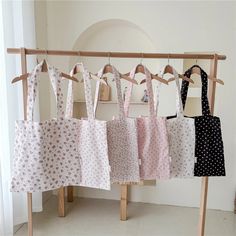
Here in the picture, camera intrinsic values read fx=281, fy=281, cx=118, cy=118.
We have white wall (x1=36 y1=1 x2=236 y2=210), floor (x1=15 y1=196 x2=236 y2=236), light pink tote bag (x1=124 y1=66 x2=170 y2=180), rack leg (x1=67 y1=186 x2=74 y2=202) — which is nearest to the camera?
light pink tote bag (x1=124 y1=66 x2=170 y2=180)

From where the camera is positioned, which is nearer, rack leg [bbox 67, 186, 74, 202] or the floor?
the floor

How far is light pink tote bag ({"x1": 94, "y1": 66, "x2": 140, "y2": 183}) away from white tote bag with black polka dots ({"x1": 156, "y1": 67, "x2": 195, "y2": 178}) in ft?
0.74

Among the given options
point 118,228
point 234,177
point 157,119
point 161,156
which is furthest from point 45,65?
point 234,177

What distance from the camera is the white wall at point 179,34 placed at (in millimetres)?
2641

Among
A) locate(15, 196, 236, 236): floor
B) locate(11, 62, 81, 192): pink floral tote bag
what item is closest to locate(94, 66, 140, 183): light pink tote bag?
locate(11, 62, 81, 192): pink floral tote bag

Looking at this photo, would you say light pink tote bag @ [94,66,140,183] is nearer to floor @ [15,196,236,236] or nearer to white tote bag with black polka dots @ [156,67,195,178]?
white tote bag with black polka dots @ [156,67,195,178]

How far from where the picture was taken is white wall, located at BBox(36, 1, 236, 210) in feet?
8.66

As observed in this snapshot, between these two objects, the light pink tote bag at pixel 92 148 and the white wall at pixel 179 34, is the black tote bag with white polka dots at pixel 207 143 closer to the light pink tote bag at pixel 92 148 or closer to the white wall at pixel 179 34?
the light pink tote bag at pixel 92 148

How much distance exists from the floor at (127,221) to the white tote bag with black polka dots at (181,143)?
3.31 feet

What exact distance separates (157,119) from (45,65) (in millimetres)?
704

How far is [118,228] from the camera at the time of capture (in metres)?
2.52

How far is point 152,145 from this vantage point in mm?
1645

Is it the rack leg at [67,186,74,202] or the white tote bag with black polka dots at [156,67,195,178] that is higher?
the white tote bag with black polka dots at [156,67,195,178]

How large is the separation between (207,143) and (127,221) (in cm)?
134
